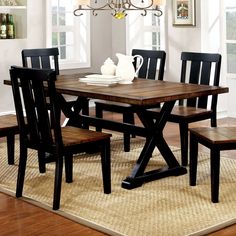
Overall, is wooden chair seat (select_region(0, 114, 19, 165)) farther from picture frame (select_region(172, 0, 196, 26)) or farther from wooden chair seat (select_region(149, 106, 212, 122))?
picture frame (select_region(172, 0, 196, 26))

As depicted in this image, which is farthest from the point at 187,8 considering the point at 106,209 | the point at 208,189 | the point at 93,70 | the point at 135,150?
the point at 106,209

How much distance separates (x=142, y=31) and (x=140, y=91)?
406 centimetres

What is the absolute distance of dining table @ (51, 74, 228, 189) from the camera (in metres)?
4.41

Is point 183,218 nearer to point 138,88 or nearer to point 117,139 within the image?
point 138,88

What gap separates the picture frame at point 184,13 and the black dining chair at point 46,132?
10.9ft

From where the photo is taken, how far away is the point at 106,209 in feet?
13.3

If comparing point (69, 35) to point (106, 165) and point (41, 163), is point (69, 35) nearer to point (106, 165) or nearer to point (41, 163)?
point (41, 163)

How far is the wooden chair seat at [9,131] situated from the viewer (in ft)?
16.5

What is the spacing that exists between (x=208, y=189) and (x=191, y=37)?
3.30 m

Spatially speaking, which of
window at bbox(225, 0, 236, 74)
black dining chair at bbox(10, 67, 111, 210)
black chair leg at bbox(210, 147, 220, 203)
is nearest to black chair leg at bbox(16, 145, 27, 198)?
black dining chair at bbox(10, 67, 111, 210)

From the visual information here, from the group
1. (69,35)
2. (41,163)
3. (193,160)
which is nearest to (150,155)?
(193,160)

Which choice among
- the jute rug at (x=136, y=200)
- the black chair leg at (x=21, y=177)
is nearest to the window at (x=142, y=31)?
the jute rug at (x=136, y=200)

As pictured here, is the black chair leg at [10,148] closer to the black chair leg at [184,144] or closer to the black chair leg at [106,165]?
the black chair leg at [106,165]

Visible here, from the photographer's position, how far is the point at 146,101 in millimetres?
4215
